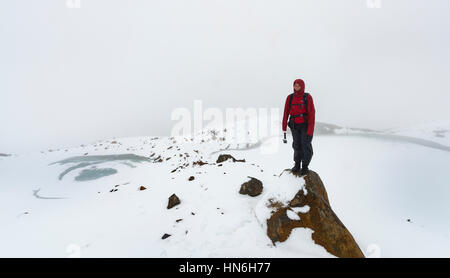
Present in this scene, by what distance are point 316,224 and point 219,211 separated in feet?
11.6

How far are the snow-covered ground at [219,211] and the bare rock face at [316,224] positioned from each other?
24 centimetres

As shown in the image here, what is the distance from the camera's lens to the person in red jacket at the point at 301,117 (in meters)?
6.22

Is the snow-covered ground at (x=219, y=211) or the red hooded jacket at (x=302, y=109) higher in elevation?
the red hooded jacket at (x=302, y=109)

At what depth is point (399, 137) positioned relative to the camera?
28.7m

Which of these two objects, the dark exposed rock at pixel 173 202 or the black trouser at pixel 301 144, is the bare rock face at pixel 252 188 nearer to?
the black trouser at pixel 301 144

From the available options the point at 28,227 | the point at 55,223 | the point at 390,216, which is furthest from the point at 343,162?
the point at 28,227

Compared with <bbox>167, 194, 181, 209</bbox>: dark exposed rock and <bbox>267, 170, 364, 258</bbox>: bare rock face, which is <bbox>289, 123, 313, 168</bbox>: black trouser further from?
<bbox>167, 194, 181, 209</bbox>: dark exposed rock

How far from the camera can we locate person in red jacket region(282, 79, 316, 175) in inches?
245

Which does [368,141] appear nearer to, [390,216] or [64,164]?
[390,216]

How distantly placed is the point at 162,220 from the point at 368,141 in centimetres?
3331

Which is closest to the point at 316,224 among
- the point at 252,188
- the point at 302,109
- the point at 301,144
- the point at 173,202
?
the point at 301,144

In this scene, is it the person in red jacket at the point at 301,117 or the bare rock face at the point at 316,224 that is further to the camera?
the person in red jacket at the point at 301,117

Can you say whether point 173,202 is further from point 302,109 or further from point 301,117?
point 302,109

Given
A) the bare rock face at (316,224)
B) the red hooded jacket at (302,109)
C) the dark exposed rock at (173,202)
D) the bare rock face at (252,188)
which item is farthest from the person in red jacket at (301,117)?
the dark exposed rock at (173,202)
